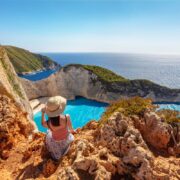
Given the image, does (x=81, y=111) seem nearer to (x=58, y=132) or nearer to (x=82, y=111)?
(x=82, y=111)

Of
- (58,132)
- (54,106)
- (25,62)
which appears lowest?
(25,62)

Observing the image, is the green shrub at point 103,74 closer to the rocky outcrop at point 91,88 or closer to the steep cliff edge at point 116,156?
the rocky outcrop at point 91,88

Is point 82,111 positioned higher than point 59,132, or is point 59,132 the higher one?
point 59,132

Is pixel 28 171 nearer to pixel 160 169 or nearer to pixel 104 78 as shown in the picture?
pixel 160 169

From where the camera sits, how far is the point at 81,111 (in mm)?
26922

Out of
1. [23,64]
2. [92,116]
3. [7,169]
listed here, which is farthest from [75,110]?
[23,64]

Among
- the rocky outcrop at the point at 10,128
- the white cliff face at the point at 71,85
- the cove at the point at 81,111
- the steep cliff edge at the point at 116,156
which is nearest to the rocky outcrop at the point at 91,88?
the white cliff face at the point at 71,85

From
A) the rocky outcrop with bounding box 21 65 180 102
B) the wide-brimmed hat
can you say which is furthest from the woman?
the rocky outcrop with bounding box 21 65 180 102

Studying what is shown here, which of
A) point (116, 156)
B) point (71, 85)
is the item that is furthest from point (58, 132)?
point (71, 85)

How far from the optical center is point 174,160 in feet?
14.4

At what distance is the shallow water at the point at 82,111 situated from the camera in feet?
73.0

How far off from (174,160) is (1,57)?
10.1m

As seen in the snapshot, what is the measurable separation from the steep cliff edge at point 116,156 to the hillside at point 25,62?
8148 centimetres

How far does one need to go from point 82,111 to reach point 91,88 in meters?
8.05
